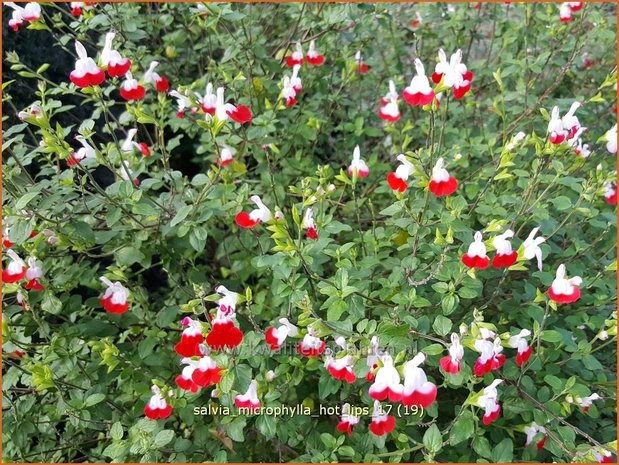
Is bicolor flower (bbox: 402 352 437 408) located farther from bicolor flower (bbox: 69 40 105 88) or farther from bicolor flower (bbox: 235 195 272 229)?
bicolor flower (bbox: 69 40 105 88)

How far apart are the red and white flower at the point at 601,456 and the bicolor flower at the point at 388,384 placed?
1.91 feet

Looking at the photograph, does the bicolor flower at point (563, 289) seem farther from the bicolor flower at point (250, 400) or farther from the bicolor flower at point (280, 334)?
the bicolor flower at point (250, 400)

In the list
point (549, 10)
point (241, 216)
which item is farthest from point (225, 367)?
point (549, 10)

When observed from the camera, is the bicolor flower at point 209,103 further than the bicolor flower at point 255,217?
Yes

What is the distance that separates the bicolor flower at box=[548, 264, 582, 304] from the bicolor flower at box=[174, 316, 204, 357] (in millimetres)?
906

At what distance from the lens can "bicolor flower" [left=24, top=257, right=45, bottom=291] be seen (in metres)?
1.60

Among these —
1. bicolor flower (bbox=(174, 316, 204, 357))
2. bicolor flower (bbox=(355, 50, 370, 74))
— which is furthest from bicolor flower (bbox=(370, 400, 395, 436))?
bicolor flower (bbox=(355, 50, 370, 74))

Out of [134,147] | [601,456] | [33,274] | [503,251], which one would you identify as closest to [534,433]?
[601,456]

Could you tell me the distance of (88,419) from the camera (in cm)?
160

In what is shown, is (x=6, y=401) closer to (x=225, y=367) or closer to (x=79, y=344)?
(x=79, y=344)

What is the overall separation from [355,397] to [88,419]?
0.77 meters

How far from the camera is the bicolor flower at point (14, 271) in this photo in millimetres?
1545

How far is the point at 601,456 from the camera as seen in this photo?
55.9 inches

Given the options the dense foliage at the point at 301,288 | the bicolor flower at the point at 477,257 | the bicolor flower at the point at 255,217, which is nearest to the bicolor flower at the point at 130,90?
the dense foliage at the point at 301,288
